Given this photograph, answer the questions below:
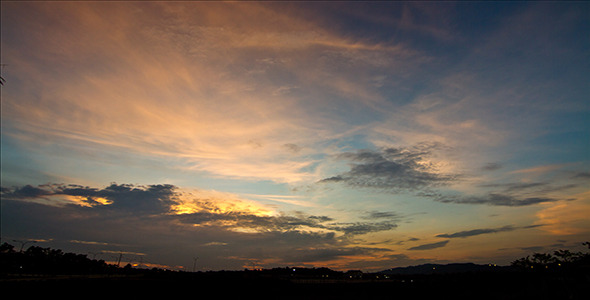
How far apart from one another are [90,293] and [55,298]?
9.39 m

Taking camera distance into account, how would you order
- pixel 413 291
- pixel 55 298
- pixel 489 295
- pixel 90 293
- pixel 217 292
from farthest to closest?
pixel 413 291 → pixel 489 295 → pixel 217 292 → pixel 90 293 → pixel 55 298

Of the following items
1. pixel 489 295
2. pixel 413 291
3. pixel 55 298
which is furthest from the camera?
pixel 413 291

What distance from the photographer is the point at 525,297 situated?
101750mm

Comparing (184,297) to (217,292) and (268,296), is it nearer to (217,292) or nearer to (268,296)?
(217,292)

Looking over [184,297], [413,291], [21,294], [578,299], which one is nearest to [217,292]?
[184,297]

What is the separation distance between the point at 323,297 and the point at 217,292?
3551 centimetres

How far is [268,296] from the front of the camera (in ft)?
349

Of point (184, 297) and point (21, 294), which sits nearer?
point (21, 294)

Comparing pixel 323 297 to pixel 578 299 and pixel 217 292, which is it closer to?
pixel 217 292

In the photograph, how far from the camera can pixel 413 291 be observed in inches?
5034

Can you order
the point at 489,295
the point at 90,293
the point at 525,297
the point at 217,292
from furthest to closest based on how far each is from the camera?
the point at 489,295 → the point at 217,292 → the point at 525,297 → the point at 90,293

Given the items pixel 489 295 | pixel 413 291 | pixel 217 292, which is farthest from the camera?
pixel 413 291

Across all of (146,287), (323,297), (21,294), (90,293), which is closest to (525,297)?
(323,297)

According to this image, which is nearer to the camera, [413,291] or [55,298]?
[55,298]
